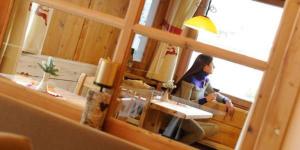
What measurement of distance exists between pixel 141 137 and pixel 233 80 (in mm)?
4193

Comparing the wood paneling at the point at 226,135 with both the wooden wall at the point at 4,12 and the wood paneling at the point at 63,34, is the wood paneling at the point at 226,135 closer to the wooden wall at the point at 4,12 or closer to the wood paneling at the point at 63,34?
the wood paneling at the point at 63,34

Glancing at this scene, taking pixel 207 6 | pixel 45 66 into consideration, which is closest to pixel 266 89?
pixel 45 66

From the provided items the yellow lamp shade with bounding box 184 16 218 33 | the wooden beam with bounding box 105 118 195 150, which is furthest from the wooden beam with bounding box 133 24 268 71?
the yellow lamp shade with bounding box 184 16 218 33

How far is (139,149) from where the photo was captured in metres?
1.45

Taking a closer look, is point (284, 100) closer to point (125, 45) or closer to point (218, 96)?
point (125, 45)

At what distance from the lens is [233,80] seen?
18.1 ft

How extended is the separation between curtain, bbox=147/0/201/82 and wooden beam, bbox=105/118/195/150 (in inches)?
137

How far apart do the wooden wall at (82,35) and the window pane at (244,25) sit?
1.41 meters

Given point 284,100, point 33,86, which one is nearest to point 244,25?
point 33,86

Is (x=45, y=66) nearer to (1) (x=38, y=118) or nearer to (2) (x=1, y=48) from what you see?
(2) (x=1, y=48)

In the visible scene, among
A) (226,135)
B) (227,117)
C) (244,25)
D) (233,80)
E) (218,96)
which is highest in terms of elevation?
(244,25)

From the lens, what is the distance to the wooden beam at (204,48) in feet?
4.64

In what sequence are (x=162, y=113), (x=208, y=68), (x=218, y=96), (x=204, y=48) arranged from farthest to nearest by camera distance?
(x=218, y=96), (x=208, y=68), (x=162, y=113), (x=204, y=48)

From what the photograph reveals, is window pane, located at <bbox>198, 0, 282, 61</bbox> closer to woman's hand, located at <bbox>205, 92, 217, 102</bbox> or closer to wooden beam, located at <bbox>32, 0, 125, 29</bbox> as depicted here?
woman's hand, located at <bbox>205, 92, 217, 102</bbox>
